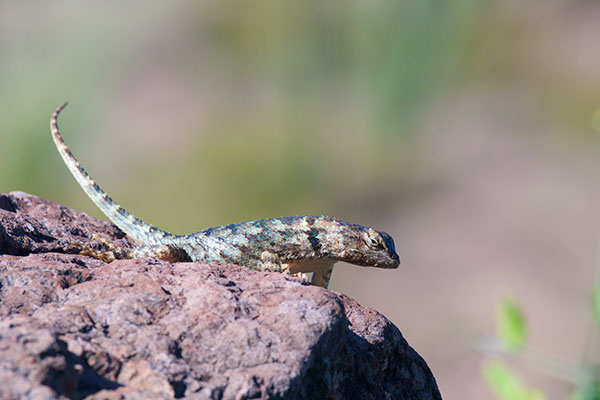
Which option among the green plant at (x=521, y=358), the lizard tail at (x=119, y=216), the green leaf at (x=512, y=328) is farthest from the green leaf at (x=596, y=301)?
the lizard tail at (x=119, y=216)

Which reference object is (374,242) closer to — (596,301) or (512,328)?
(512,328)

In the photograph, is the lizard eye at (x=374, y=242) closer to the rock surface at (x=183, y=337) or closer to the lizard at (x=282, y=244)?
the lizard at (x=282, y=244)

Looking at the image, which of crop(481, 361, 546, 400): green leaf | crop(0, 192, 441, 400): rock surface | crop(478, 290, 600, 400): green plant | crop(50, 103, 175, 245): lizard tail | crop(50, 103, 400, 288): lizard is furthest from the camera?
crop(50, 103, 175, 245): lizard tail

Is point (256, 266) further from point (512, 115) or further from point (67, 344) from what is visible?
point (512, 115)

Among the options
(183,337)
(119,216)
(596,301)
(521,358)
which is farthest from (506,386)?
(119,216)

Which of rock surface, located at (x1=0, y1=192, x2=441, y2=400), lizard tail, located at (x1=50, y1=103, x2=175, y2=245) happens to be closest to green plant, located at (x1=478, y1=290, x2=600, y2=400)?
rock surface, located at (x1=0, y1=192, x2=441, y2=400)

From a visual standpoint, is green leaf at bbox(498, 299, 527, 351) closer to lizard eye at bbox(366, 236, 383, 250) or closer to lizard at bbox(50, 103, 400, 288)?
lizard at bbox(50, 103, 400, 288)
